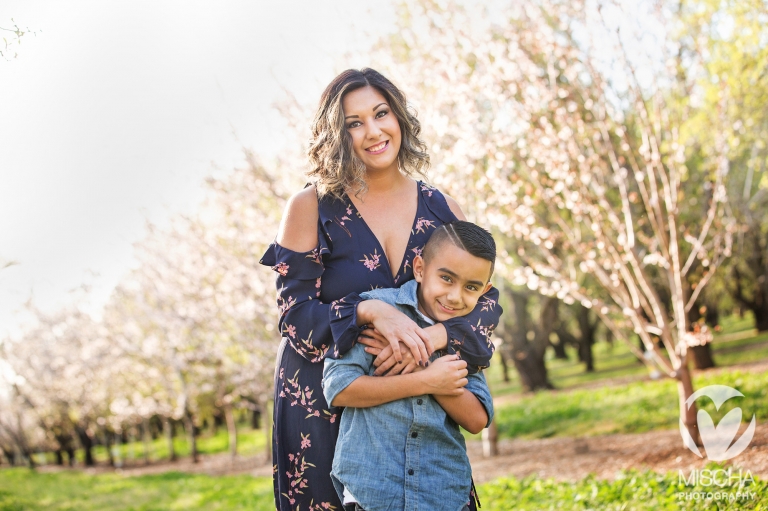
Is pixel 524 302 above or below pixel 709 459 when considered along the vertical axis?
above

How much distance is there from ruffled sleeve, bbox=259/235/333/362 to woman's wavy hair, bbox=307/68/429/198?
0.83 feet

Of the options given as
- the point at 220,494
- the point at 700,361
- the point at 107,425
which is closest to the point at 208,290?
the point at 220,494

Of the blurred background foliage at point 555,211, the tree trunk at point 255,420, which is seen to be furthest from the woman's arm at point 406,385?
the tree trunk at point 255,420

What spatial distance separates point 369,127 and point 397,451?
1222 millimetres

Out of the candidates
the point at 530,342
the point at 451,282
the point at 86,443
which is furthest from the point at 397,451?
the point at 86,443

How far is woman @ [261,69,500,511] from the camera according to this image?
232cm

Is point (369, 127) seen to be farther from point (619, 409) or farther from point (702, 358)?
point (702, 358)

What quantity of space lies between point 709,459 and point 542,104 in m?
4.27

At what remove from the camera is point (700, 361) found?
1373cm

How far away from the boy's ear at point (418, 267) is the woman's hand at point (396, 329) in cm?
23

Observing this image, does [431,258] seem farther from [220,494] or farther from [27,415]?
[27,415]

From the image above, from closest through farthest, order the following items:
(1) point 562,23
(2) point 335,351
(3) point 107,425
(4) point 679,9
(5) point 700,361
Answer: (2) point 335,351
(1) point 562,23
(4) point 679,9
(5) point 700,361
(3) point 107,425

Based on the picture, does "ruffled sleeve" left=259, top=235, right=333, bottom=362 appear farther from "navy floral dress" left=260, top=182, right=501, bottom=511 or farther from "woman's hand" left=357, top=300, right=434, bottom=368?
"woman's hand" left=357, top=300, right=434, bottom=368

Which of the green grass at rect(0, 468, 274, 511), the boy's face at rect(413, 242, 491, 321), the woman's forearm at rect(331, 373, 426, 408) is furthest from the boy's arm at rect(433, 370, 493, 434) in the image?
the green grass at rect(0, 468, 274, 511)
